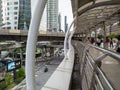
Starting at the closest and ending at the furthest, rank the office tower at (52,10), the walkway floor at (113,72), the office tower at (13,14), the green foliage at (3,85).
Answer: the walkway floor at (113,72) → the office tower at (52,10) → the green foliage at (3,85) → the office tower at (13,14)

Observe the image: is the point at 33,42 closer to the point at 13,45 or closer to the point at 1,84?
the point at 1,84

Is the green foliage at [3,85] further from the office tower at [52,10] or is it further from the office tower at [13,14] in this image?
the office tower at [13,14]

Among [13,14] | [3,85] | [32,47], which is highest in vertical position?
[13,14]

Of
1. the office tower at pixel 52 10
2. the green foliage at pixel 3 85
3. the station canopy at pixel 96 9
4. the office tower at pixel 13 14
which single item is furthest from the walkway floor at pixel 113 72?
the office tower at pixel 13 14

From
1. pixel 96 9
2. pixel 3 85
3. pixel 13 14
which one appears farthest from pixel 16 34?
pixel 96 9

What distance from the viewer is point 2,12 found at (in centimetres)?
5547

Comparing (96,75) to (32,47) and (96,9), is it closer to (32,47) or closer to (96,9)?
(32,47)

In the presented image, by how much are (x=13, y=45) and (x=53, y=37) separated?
326 inches

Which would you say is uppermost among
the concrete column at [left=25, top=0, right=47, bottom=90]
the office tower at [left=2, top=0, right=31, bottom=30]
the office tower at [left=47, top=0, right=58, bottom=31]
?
the office tower at [left=2, top=0, right=31, bottom=30]

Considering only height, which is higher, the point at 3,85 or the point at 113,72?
the point at 113,72

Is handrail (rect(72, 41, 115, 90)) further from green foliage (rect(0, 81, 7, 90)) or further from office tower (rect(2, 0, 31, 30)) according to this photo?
office tower (rect(2, 0, 31, 30))

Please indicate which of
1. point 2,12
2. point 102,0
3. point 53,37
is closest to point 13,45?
point 53,37

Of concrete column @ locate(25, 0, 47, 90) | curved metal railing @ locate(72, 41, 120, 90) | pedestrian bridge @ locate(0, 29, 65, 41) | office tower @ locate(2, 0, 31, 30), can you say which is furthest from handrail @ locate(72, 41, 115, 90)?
office tower @ locate(2, 0, 31, 30)

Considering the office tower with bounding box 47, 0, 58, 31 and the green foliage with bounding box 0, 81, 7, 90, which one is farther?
the green foliage with bounding box 0, 81, 7, 90
